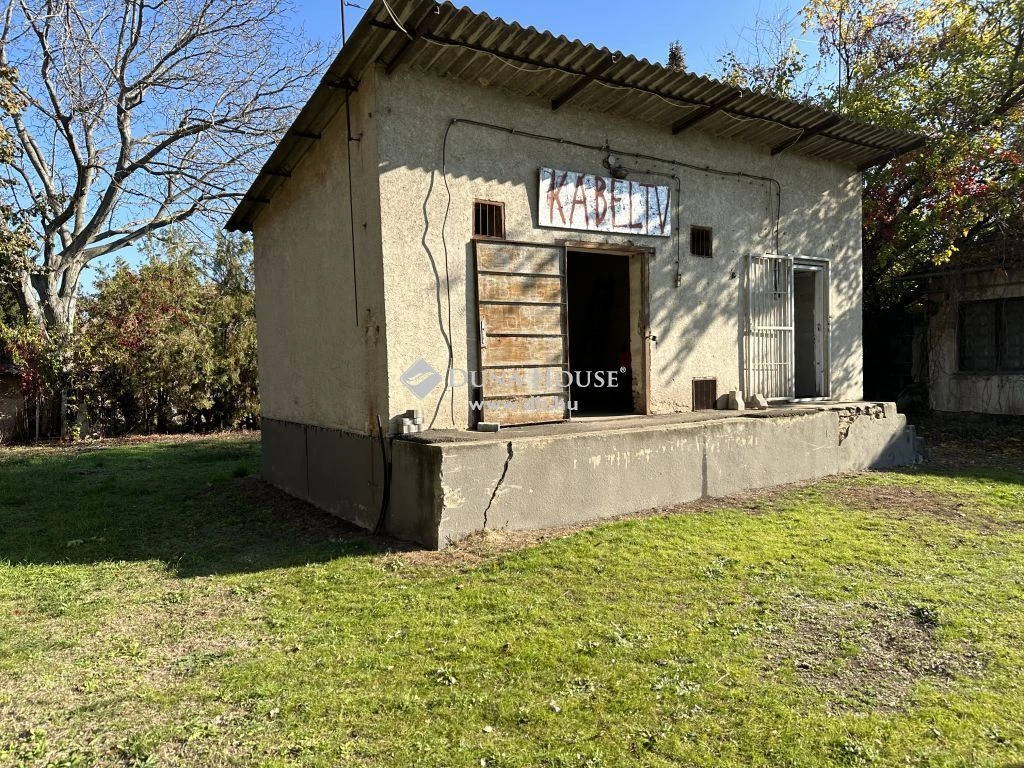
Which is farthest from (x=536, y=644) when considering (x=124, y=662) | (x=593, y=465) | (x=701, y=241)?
(x=701, y=241)

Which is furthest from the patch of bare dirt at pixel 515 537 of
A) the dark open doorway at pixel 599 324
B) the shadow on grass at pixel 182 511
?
the dark open doorway at pixel 599 324

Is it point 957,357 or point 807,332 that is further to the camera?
point 957,357

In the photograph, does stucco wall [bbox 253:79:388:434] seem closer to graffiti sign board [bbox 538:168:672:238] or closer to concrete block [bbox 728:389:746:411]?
graffiti sign board [bbox 538:168:672:238]

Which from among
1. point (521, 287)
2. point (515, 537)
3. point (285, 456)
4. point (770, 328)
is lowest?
point (515, 537)

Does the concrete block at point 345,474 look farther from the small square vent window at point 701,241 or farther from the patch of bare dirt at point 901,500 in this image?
the patch of bare dirt at point 901,500

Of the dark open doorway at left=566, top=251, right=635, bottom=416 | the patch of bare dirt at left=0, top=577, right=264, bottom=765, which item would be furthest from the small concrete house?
the patch of bare dirt at left=0, top=577, right=264, bottom=765

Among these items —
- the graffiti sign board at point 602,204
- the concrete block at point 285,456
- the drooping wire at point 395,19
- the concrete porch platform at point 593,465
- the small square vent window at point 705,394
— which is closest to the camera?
the drooping wire at point 395,19

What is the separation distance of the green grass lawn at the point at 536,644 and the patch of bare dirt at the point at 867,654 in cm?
2

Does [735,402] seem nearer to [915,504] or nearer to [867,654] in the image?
[915,504]

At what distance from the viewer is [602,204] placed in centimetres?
712

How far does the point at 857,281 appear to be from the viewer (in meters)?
9.88

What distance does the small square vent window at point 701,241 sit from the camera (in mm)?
7996

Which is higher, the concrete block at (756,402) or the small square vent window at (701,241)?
the small square vent window at (701,241)

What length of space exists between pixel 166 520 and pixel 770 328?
25.2 feet
